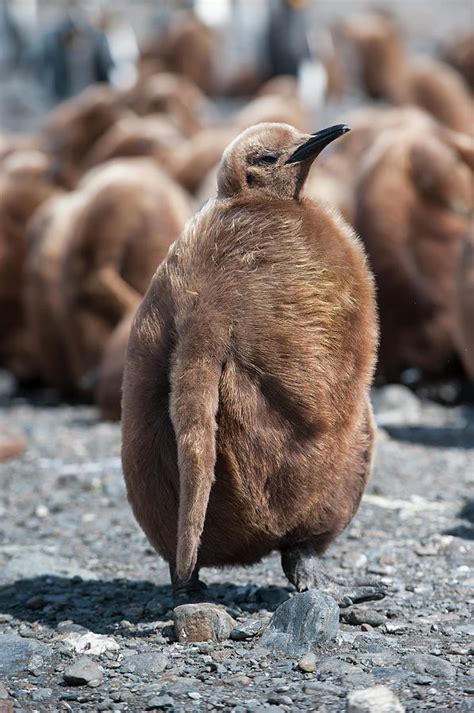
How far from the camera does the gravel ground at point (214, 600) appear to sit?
3.11 meters

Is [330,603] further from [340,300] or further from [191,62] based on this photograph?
[191,62]

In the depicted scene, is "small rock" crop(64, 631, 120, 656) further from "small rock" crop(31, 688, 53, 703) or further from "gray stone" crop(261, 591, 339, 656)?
"gray stone" crop(261, 591, 339, 656)

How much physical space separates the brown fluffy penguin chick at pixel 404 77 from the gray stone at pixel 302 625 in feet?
34.3

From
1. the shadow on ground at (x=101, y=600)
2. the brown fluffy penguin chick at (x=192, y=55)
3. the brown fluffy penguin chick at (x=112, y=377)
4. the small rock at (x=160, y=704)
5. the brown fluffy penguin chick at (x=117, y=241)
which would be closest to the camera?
the small rock at (x=160, y=704)

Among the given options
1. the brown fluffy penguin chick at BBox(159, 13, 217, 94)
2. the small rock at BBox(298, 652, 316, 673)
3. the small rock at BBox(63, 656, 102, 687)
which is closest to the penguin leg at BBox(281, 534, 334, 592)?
the small rock at BBox(298, 652, 316, 673)

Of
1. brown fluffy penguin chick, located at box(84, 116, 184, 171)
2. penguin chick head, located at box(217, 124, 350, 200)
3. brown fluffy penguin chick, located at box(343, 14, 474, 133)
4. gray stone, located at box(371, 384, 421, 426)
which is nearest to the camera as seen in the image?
penguin chick head, located at box(217, 124, 350, 200)

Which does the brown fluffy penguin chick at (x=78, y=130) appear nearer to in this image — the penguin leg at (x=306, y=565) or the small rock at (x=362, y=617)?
the penguin leg at (x=306, y=565)

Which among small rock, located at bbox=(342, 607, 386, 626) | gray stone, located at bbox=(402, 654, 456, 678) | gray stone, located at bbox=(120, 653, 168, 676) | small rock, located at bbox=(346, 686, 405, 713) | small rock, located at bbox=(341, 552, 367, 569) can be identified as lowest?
small rock, located at bbox=(341, 552, 367, 569)

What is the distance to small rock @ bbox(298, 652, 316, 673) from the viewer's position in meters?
3.19

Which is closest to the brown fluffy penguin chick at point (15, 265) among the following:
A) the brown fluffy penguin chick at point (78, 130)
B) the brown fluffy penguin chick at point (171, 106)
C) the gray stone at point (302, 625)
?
the brown fluffy penguin chick at point (78, 130)

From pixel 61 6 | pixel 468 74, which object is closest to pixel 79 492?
pixel 468 74

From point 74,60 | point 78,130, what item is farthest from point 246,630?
point 74,60

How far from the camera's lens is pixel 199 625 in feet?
11.4

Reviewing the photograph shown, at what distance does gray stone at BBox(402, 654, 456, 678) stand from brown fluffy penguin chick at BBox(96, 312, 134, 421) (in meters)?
4.06
